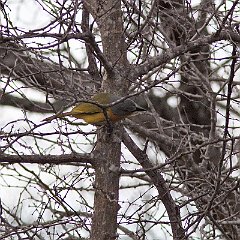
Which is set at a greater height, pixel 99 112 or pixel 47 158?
pixel 99 112

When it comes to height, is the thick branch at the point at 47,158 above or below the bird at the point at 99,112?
below

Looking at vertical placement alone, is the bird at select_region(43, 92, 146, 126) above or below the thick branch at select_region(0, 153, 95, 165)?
above

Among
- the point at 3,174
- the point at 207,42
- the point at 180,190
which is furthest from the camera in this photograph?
the point at 3,174

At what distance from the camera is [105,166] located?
16.9ft

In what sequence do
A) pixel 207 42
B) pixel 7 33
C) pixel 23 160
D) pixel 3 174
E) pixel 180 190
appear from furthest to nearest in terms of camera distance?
pixel 3 174
pixel 180 190
pixel 207 42
pixel 23 160
pixel 7 33

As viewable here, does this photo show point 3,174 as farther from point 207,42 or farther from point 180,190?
point 207,42

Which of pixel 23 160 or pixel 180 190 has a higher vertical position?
pixel 180 190

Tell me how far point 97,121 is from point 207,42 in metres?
1.02

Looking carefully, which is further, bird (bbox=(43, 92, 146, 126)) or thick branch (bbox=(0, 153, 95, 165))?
bird (bbox=(43, 92, 146, 126))

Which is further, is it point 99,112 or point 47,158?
point 99,112

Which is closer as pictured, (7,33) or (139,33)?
(7,33)

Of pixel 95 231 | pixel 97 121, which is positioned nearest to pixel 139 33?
pixel 97 121

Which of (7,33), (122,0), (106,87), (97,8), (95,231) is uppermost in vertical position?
(122,0)

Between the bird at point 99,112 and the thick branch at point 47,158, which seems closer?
the thick branch at point 47,158
